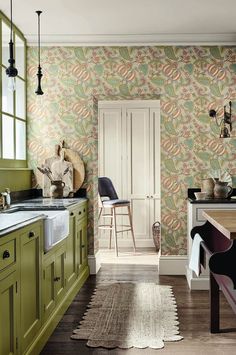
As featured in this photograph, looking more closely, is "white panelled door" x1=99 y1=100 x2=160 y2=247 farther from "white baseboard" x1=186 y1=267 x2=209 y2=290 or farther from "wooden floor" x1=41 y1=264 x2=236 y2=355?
"white baseboard" x1=186 y1=267 x2=209 y2=290

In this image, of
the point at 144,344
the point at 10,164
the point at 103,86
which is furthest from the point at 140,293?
the point at 103,86

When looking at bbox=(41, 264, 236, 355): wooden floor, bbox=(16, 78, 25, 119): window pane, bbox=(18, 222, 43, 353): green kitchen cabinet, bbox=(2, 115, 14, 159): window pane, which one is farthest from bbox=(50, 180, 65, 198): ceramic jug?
bbox=(18, 222, 43, 353): green kitchen cabinet

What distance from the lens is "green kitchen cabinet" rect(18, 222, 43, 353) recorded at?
3084 millimetres

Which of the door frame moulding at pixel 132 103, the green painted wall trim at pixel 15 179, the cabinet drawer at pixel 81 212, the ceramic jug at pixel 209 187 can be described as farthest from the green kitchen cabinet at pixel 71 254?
the door frame moulding at pixel 132 103

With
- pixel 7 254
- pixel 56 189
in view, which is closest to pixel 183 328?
pixel 7 254

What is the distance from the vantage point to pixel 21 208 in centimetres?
448

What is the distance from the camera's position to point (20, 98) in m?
5.74

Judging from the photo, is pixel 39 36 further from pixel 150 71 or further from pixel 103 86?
pixel 150 71

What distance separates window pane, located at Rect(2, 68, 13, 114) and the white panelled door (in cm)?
266

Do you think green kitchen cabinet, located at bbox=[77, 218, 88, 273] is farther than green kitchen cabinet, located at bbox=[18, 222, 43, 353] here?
Yes

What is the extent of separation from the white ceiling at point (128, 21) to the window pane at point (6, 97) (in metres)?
0.61

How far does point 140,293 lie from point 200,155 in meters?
1.72

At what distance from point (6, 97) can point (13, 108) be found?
0.24m

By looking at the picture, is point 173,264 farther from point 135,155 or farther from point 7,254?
point 7,254
